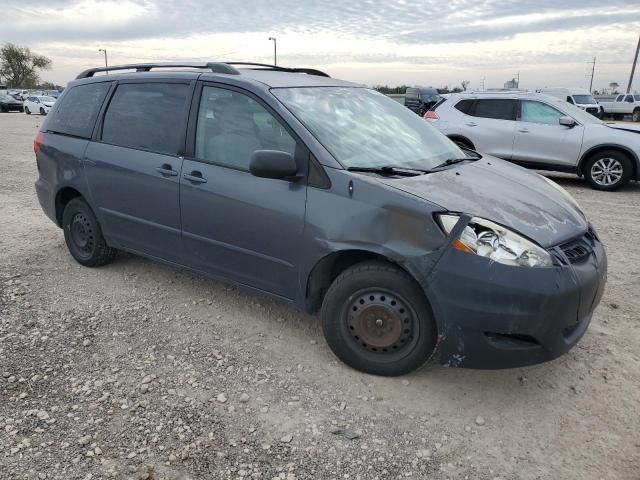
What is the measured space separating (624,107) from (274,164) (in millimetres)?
35366

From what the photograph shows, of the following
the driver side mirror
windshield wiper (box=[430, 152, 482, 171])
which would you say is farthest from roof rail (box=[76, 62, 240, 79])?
windshield wiper (box=[430, 152, 482, 171])

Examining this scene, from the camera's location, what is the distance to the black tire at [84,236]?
462cm

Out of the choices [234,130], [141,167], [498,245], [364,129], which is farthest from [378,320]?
[141,167]

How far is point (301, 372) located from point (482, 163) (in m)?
1.99

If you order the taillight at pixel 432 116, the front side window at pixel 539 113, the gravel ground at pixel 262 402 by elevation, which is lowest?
the gravel ground at pixel 262 402

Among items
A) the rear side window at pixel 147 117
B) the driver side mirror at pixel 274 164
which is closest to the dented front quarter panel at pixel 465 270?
the driver side mirror at pixel 274 164

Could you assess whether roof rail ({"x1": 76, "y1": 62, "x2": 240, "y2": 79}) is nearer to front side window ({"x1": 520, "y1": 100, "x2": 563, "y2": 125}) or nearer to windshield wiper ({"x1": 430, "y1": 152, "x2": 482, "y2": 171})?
windshield wiper ({"x1": 430, "y1": 152, "x2": 482, "y2": 171})

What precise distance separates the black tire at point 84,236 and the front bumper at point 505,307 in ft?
10.3

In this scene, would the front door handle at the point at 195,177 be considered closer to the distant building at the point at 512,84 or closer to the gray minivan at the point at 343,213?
the gray minivan at the point at 343,213

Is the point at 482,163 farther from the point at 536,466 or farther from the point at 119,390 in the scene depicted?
the point at 119,390

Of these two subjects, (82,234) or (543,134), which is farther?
(543,134)

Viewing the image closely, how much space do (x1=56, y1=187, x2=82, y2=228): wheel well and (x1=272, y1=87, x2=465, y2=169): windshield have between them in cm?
236

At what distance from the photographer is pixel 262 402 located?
9.51ft

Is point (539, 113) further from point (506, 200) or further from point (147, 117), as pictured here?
point (147, 117)
